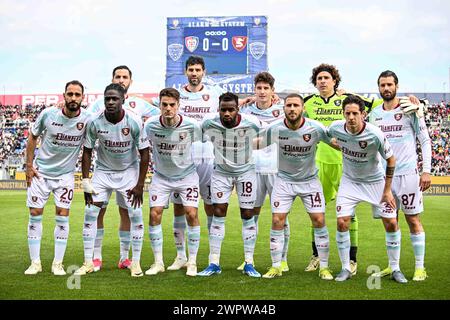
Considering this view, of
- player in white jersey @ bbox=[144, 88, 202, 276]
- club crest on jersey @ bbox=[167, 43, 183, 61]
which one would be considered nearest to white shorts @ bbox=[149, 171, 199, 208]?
player in white jersey @ bbox=[144, 88, 202, 276]

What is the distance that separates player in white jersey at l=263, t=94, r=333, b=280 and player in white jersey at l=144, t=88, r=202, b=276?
1.01 meters

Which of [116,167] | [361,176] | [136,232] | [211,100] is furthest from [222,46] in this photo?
[361,176]

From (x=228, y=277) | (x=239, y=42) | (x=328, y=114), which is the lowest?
(x=228, y=277)

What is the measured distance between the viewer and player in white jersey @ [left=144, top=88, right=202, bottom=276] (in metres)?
7.56

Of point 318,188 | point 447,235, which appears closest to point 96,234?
point 318,188

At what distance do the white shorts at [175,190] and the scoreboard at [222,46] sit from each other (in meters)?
24.6

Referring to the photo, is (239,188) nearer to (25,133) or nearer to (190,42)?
(190,42)

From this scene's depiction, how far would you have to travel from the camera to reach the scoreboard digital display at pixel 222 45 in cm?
3209

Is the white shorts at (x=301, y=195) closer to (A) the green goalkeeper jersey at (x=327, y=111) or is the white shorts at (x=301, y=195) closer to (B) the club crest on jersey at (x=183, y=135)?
(A) the green goalkeeper jersey at (x=327, y=111)

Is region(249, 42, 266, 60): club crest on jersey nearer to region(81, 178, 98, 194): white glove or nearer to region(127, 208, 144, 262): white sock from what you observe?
region(127, 208, 144, 262): white sock

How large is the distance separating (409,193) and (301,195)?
4.38ft

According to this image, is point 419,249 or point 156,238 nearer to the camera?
point 419,249

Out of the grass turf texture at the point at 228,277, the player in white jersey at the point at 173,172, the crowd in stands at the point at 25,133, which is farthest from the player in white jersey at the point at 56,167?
the crowd in stands at the point at 25,133

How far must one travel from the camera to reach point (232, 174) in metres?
7.72
